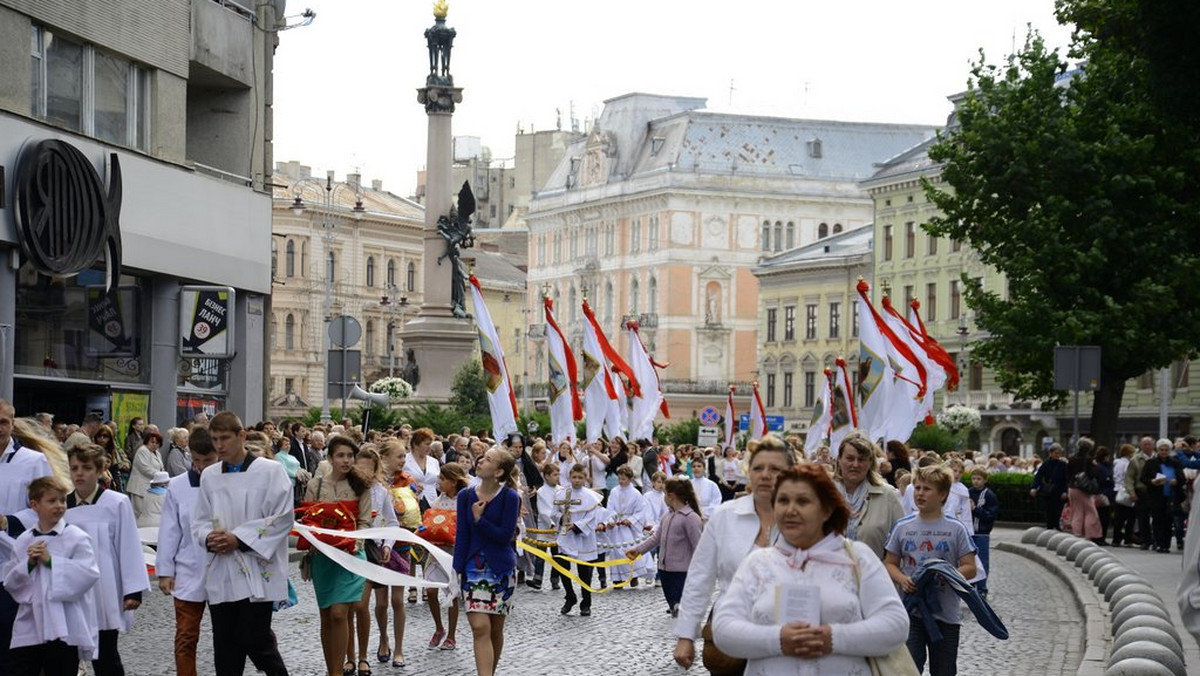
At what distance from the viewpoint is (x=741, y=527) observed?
9.36 meters

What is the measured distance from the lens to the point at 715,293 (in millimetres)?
125250

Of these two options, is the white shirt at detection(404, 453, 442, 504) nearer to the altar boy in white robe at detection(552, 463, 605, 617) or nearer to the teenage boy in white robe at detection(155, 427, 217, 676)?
the altar boy in white robe at detection(552, 463, 605, 617)

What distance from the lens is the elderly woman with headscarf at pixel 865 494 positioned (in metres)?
11.8

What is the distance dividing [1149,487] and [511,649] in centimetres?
1826

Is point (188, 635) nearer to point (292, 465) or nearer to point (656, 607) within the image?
point (656, 607)

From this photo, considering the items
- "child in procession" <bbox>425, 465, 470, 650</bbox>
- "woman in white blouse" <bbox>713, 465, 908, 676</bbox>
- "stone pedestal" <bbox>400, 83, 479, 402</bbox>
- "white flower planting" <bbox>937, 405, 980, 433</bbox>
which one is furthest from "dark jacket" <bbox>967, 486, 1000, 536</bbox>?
"white flower planting" <bbox>937, 405, 980, 433</bbox>

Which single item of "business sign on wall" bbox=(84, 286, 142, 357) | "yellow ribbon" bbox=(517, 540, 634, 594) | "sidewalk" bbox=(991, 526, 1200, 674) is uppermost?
"business sign on wall" bbox=(84, 286, 142, 357)

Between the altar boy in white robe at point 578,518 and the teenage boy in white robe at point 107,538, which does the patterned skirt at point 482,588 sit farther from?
the altar boy in white robe at point 578,518

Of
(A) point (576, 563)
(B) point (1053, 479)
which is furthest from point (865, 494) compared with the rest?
(B) point (1053, 479)

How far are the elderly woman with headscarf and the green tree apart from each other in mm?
31547

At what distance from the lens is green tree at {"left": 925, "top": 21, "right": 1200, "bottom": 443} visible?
43.3 m

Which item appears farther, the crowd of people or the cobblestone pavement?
the cobblestone pavement

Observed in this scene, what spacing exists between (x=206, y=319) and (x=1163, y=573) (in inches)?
529

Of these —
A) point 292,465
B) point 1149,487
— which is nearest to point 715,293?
point 1149,487
